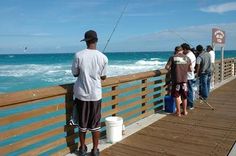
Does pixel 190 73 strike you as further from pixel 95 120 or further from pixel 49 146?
pixel 49 146

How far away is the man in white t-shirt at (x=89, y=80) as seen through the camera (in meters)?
3.89

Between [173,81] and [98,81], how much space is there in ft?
8.96

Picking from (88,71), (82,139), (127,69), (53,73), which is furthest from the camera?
(127,69)

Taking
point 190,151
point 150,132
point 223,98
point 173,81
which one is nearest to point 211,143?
point 190,151

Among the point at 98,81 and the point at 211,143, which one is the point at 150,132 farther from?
the point at 98,81

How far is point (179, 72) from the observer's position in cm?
627

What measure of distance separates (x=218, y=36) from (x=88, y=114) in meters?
8.40

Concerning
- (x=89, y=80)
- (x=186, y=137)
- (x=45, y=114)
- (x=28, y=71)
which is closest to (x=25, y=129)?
(x=45, y=114)

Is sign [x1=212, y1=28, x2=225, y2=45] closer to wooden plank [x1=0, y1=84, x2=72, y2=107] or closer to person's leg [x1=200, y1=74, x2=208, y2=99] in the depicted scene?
person's leg [x1=200, y1=74, x2=208, y2=99]

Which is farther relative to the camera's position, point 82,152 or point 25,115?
point 82,152

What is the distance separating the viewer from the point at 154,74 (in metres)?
6.61

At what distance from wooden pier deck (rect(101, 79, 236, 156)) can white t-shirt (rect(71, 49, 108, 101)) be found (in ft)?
2.86

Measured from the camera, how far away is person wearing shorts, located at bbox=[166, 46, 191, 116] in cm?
625

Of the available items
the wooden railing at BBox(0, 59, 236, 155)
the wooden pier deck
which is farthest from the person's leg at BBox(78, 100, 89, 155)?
the wooden pier deck
